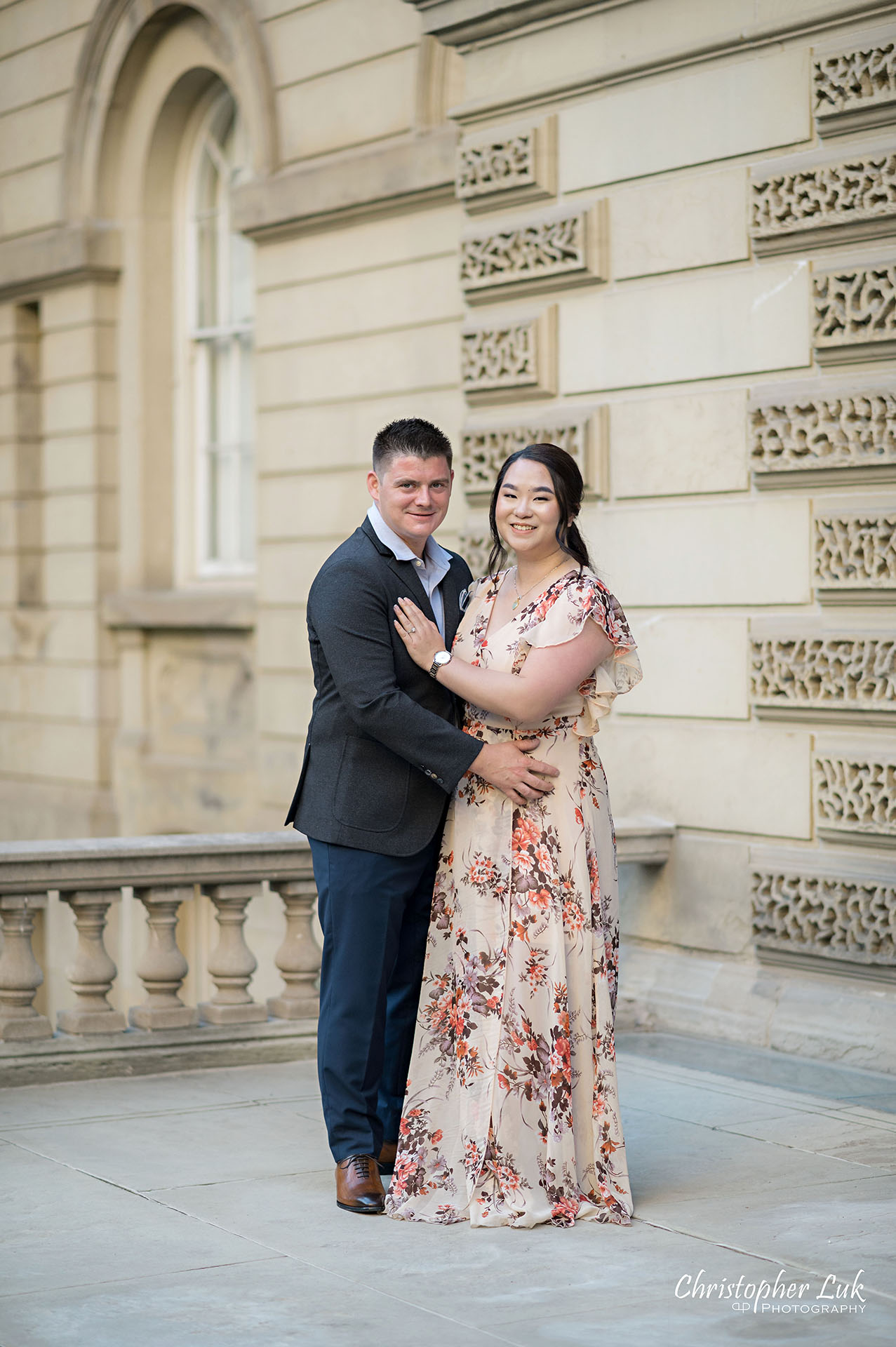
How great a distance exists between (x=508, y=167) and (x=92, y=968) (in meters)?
3.71

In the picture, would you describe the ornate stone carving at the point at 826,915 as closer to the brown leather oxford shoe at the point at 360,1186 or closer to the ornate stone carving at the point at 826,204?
the ornate stone carving at the point at 826,204

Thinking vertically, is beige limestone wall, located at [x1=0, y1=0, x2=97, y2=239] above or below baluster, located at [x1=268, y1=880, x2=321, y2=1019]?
above

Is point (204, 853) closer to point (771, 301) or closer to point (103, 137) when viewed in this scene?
point (771, 301)

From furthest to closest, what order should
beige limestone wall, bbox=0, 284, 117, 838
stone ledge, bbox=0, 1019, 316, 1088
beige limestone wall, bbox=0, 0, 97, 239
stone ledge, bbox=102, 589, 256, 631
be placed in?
beige limestone wall, bbox=0, 0, 97, 239 → beige limestone wall, bbox=0, 284, 117, 838 → stone ledge, bbox=102, 589, 256, 631 → stone ledge, bbox=0, 1019, 316, 1088

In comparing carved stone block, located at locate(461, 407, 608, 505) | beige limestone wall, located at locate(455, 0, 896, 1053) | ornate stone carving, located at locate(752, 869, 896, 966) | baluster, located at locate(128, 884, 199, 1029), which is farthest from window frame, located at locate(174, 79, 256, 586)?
ornate stone carving, located at locate(752, 869, 896, 966)

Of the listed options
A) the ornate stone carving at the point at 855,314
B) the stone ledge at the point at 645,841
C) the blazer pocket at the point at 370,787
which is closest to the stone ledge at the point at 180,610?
→ the stone ledge at the point at 645,841

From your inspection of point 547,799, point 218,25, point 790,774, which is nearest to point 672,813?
point 790,774

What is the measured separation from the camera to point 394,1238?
14.7 feet

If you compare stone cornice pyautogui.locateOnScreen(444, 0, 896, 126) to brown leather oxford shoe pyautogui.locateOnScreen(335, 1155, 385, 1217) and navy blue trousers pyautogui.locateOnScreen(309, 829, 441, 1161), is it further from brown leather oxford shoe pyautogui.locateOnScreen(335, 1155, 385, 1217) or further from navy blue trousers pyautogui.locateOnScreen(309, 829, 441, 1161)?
brown leather oxford shoe pyautogui.locateOnScreen(335, 1155, 385, 1217)

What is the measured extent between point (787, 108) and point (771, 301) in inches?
26.7

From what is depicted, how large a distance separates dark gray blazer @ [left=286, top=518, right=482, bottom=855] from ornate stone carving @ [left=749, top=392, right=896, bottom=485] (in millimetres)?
2195

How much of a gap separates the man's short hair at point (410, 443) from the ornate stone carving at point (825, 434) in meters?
2.14

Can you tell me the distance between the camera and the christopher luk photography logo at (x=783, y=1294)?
12.8 feet

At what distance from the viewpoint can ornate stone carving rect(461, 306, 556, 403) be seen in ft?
25.2
